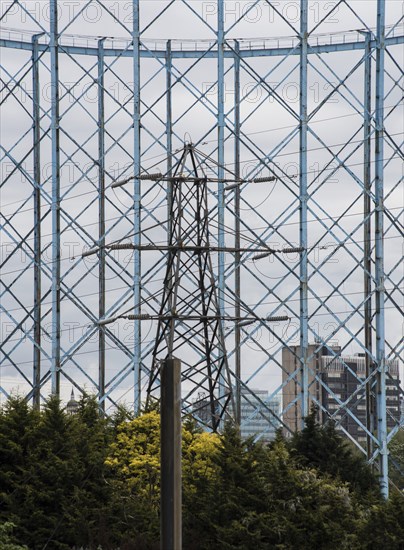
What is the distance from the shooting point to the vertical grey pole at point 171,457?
33.6ft

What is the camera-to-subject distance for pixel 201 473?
22328mm

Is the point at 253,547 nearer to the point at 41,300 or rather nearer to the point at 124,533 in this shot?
Result: the point at 124,533

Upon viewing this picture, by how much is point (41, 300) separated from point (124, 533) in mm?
10767

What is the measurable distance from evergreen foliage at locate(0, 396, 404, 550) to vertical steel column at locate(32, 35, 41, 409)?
9.33 ft

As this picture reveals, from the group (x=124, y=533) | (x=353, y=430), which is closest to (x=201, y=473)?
(x=124, y=533)

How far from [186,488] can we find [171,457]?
1222 cm

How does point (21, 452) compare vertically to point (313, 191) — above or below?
below

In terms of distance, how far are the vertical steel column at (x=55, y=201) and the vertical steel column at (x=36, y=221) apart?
29.1 inches

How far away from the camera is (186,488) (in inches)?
879

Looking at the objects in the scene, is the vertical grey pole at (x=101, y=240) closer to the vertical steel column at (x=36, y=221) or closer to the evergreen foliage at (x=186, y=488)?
the vertical steel column at (x=36, y=221)

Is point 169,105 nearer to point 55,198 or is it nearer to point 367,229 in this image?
point 55,198

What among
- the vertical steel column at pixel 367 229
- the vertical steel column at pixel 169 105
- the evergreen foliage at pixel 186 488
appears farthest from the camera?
the vertical steel column at pixel 169 105

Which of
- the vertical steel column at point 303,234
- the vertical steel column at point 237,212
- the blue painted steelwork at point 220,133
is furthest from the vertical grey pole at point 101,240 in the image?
the vertical steel column at point 303,234

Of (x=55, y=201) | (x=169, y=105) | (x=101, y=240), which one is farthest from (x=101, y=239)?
(x=169, y=105)
